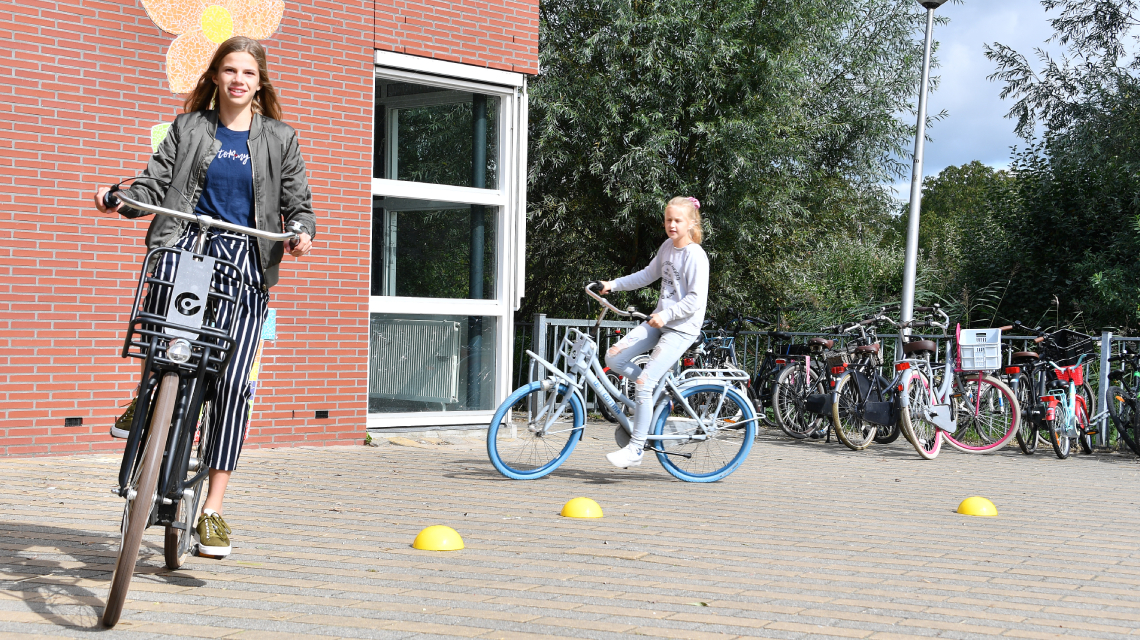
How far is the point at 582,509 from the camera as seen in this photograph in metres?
5.71

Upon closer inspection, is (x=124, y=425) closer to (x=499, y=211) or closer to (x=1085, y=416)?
(x=499, y=211)

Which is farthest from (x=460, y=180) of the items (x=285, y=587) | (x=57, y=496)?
(x=285, y=587)

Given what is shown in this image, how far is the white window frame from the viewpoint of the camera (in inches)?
367

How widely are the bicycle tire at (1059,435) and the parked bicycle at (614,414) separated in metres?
3.77

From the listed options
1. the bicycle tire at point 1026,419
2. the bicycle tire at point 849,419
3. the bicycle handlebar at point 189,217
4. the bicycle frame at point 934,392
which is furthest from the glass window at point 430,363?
the bicycle handlebar at point 189,217

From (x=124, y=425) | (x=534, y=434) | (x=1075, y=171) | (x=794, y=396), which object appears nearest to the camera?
(x=124, y=425)

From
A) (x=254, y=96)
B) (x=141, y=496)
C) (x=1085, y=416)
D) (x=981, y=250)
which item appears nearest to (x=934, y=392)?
(x=1085, y=416)

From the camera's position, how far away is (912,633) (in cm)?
352

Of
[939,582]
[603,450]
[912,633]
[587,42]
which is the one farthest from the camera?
[587,42]

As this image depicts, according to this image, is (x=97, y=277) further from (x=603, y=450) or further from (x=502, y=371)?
(x=603, y=450)

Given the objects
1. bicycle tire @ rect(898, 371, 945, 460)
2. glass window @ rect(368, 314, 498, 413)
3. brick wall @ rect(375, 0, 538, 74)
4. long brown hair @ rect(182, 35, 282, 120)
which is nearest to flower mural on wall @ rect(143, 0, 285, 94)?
brick wall @ rect(375, 0, 538, 74)

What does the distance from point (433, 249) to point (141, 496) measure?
20.2 ft

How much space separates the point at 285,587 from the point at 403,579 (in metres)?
0.43

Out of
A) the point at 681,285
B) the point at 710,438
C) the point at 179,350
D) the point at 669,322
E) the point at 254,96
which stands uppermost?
the point at 254,96
